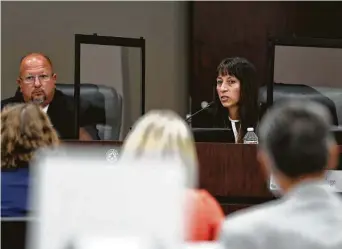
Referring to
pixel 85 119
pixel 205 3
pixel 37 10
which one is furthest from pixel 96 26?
pixel 85 119

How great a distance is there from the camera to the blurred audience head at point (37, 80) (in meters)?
3.10

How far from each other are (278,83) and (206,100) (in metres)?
1.60

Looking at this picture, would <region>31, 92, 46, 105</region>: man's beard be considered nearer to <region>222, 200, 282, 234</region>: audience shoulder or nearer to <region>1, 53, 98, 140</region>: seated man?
<region>1, 53, 98, 140</region>: seated man

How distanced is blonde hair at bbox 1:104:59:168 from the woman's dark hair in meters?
1.00

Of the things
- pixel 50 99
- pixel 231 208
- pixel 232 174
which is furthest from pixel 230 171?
pixel 50 99

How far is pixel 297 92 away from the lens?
10.1 feet

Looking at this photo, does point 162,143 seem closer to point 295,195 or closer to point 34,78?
point 295,195

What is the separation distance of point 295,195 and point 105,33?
355 cm

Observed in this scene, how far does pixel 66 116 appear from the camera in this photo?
2922 millimetres

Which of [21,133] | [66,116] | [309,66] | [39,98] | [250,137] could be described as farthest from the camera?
[309,66]

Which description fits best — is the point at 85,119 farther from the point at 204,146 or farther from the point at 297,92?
the point at 297,92

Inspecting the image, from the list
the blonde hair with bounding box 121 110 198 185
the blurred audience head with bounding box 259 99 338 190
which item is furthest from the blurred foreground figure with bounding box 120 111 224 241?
the blurred audience head with bounding box 259 99 338 190

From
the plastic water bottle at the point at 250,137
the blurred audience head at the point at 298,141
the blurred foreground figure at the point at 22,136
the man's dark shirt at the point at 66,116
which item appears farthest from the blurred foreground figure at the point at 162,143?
the man's dark shirt at the point at 66,116

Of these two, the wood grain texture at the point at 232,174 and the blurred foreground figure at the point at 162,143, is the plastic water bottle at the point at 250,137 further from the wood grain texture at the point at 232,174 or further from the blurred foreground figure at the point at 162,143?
the blurred foreground figure at the point at 162,143
